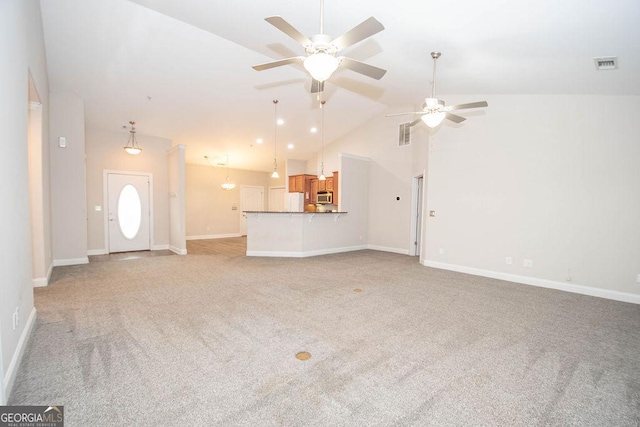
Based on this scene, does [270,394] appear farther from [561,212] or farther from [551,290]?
[561,212]

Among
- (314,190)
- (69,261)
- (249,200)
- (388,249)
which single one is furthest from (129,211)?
(388,249)

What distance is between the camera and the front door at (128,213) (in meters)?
7.30

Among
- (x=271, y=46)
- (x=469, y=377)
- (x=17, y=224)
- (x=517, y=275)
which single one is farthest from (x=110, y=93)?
(x=517, y=275)

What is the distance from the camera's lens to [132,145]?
739 cm

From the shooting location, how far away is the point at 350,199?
8.31 m

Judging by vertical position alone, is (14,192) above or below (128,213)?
above

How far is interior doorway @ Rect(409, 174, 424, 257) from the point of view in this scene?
7.71 m

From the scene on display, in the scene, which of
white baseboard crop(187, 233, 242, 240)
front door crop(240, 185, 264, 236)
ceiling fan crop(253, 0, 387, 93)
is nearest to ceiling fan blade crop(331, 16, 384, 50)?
ceiling fan crop(253, 0, 387, 93)

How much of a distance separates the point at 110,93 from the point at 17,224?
4485mm

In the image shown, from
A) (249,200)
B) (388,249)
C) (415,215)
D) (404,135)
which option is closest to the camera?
(415,215)

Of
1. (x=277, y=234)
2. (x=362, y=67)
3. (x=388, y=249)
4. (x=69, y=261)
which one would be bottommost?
(x=388, y=249)

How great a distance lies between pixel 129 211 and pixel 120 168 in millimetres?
1119

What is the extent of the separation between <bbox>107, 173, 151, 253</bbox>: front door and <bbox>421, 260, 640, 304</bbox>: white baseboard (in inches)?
294

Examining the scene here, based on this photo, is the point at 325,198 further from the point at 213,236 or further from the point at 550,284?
the point at 550,284
